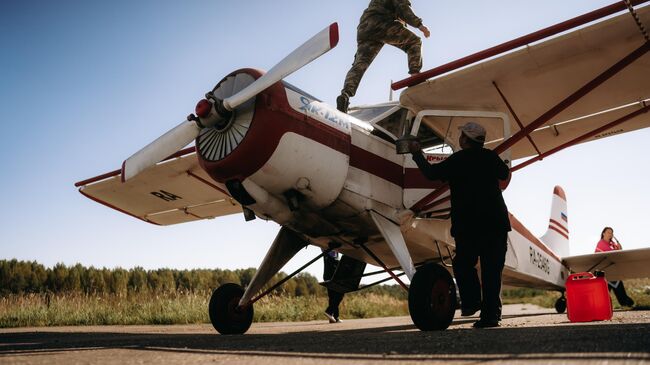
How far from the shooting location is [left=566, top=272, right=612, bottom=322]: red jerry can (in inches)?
241

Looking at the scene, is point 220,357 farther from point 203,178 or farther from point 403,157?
point 203,178

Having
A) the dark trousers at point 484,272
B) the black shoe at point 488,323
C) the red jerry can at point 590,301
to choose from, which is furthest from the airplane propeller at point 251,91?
the red jerry can at point 590,301

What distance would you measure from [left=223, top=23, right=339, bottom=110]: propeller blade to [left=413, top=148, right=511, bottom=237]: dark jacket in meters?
1.49

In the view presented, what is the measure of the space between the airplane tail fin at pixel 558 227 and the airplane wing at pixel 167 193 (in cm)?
731

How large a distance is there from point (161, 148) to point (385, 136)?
239 centimetres

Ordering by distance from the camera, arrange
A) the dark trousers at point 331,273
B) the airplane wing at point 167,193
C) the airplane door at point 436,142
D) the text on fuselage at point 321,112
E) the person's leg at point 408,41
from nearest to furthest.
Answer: the text on fuselage at point 321,112 → the airplane door at point 436,142 → the person's leg at point 408,41 → the airplane wing at point 167,193 → the dark trousers at point 331,273

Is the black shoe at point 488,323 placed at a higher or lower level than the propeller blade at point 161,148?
lower

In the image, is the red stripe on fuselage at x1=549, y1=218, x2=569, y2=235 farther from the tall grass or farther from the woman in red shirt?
the tall grass

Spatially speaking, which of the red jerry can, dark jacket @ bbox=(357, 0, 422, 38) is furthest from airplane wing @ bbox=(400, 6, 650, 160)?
the red jerry can

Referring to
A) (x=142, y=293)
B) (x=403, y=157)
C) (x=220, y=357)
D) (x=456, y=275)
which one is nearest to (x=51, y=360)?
(x=220, y=357)

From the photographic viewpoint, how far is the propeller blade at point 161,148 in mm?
5246

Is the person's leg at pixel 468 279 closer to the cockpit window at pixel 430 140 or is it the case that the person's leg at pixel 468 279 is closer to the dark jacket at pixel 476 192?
the dark jacket at pixel 476 192

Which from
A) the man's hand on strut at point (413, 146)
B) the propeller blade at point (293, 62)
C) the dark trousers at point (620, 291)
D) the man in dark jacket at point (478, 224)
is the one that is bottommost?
the dark trousers at point (620, 291)

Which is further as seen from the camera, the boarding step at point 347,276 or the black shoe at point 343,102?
the boarding step at point 347,276
